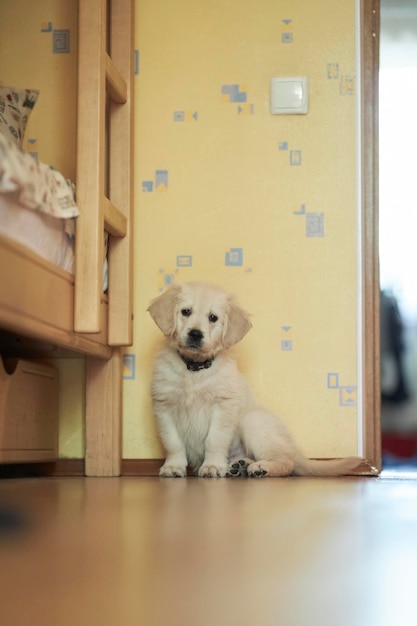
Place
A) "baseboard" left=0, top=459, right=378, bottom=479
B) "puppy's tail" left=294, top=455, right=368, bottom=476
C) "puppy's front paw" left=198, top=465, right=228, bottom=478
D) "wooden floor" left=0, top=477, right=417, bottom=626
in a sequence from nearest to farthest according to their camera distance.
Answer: "wooden floor" left=0, top=477, right=417, bottom=626 < "puppy's front paw" left=198, top=465, right=228, bottom=478 < "puppy's tail" left=294, top=455, right=368, bottom=476 < "baseboard" left=0, top=459, right=378, bottom=479

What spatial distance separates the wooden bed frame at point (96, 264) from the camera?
1701mm

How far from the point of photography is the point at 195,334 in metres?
2.41

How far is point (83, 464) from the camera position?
8.88ft

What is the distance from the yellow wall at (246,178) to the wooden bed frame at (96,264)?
0.50 ft

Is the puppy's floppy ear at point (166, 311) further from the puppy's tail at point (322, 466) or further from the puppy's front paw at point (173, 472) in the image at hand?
the puppy's tail at point (322, 466)

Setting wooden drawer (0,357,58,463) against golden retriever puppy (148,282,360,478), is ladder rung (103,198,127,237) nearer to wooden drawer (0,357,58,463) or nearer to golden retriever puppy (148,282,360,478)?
golden retriever puppy (148,282,360,478)

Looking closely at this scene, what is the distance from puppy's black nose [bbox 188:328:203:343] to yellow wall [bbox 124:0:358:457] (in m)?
0.35

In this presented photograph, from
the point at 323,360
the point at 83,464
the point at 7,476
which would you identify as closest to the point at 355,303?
the point at 323,360

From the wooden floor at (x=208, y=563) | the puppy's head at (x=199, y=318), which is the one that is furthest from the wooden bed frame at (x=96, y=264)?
the wooden floor at (x=208, y=563)

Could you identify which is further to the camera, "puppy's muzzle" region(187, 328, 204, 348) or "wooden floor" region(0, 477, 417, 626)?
"puppy's muzzle" region(187, 328, 204, 348)

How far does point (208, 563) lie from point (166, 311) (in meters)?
1.71

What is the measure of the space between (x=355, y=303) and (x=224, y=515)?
→ 1600 mm

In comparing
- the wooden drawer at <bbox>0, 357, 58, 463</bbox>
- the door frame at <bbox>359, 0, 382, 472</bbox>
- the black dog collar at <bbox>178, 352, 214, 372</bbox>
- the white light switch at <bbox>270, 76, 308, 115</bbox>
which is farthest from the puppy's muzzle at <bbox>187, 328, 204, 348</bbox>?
the white light switch at <bbox>270, 76, 308, 115</bbox>

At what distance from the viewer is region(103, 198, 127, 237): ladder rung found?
88.8 inches
